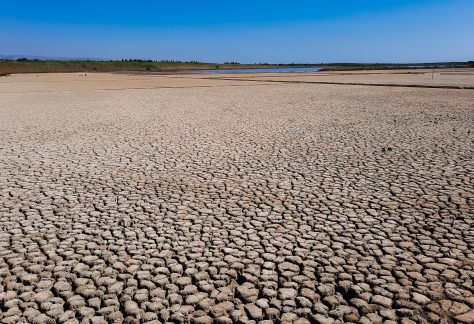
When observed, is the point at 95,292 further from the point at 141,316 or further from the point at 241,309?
the point at 241,309

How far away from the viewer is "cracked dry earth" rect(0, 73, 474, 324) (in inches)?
86.3

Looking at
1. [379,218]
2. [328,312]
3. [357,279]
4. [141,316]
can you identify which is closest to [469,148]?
[379,218]

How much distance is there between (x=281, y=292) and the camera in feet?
7.53

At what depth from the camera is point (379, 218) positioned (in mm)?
3332

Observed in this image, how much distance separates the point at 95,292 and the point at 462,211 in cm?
310

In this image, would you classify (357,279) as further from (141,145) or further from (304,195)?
(141,145)

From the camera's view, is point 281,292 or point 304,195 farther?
point 304,195

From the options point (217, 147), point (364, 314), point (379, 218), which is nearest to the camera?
point (364, 314)

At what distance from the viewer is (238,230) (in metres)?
3.14

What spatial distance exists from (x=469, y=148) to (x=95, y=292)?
5.68m

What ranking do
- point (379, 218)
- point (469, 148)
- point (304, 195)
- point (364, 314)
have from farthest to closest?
point (469, 148) → point (304, 195) → point (379, 218) → point (364, 314)

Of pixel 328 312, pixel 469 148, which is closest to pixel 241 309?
pixel 328 312

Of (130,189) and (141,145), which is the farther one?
(141,145)

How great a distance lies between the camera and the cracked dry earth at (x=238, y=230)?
219 cm
